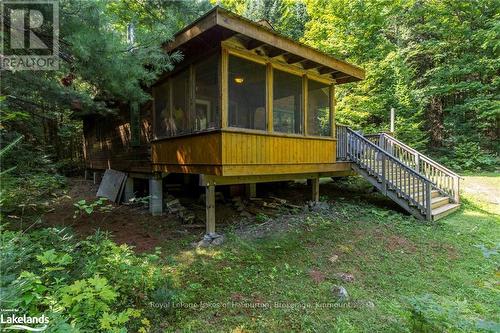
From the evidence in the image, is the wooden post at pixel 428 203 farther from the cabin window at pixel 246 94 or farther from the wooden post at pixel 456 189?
→ the cabin window at pixel 246 94

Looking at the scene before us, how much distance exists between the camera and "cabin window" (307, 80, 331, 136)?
685 cm

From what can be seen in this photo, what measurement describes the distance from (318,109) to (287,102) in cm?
134

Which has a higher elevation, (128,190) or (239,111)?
(239,111)

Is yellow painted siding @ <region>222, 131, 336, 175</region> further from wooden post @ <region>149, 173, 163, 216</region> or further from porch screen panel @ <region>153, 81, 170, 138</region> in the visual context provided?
wooden post @ <region>149, 173, 163, 216</region>

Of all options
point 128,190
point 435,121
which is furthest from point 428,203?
point 435,121

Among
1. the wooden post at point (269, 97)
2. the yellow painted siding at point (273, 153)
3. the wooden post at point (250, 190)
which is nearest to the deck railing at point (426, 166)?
the yellow painted siding at point (273, 153)

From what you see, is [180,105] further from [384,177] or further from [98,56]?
[384,177]

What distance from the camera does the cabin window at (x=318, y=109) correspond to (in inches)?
270

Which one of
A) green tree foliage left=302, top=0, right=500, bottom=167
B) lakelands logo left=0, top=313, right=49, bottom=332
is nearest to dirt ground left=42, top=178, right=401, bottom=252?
lakelands logo left=0, top=313, right=49, bottom=332

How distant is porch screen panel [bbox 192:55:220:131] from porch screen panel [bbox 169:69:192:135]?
1.15 ft

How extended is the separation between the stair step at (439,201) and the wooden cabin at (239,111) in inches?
88.7

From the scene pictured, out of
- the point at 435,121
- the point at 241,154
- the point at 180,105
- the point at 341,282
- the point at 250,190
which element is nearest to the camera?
the point at 341,282

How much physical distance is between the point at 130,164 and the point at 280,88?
5.21 m

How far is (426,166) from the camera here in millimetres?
8438
